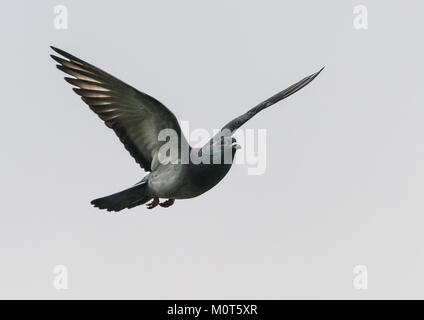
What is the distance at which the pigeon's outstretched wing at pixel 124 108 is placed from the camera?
1847 centimetres

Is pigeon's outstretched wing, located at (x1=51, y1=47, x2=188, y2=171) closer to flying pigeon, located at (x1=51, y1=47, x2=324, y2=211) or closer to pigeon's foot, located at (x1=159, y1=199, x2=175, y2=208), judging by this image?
flying pigeon, located at (x1=51, y1=47, x2=324, y2=211)

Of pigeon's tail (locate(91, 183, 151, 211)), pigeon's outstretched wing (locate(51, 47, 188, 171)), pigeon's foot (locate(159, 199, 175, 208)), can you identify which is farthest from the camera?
pigeon's foot (locate(159, 199, 175, 208))

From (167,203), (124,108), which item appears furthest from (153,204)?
(124,108)

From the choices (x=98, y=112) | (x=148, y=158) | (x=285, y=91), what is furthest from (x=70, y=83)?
(x=285, y=91)

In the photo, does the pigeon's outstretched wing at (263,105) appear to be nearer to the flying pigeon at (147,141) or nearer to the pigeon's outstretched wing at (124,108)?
the flying pigeon at (147,141)

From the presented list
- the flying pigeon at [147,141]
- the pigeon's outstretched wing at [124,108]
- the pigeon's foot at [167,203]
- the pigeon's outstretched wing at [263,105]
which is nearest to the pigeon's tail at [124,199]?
the flying pigeon at [147,141]

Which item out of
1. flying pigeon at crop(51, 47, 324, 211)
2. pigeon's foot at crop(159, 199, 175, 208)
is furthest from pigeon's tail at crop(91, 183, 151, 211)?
pigeon's foot at crop(159, 199, 175, 208)

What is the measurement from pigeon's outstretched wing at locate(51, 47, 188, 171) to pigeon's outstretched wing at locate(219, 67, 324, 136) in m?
1.05

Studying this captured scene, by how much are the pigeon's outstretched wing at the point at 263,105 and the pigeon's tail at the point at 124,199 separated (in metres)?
1.72

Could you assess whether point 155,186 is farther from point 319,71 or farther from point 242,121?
point 319,71

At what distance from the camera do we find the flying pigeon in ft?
61.0

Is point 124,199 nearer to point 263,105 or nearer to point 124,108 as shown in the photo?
point 124,108

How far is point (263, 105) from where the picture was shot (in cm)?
2023

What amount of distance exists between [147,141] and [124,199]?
1.11m
